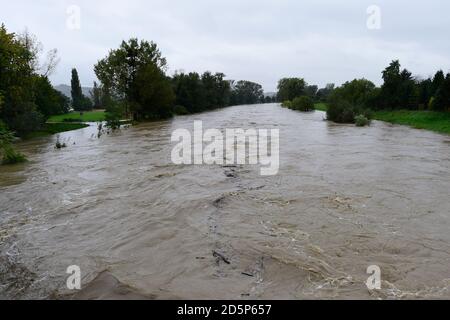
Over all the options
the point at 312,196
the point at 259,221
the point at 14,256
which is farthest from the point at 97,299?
the point at 312,196

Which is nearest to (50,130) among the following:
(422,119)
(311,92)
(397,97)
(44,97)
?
(44,97)

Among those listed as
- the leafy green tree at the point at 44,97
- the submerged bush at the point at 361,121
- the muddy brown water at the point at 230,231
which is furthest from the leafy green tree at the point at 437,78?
the leafy green tree at the point at 44,97

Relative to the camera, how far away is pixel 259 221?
26.4ft

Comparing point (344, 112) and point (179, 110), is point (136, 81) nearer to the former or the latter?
point (179, 110)

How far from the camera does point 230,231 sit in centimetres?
750

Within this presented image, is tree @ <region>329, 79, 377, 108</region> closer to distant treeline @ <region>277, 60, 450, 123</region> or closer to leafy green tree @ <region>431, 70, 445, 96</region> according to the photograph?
distant treeline @ <region>277, 60, 450, 123</region>

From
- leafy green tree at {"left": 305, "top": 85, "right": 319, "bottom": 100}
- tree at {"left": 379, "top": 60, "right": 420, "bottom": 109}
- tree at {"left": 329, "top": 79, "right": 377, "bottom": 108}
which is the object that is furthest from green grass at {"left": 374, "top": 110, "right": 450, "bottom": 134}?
leafy green tree at {"left": 305, "top": 85, "right": 319, "bottom": 100}

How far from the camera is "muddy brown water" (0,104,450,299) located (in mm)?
5410

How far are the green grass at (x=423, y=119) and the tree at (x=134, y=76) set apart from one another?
28325mm

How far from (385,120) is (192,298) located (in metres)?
40.9

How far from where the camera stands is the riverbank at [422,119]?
97.1 ft

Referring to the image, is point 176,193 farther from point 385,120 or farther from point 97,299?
point 385,120

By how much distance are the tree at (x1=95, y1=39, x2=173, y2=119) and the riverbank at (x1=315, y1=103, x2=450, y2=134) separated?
92.5 feet
